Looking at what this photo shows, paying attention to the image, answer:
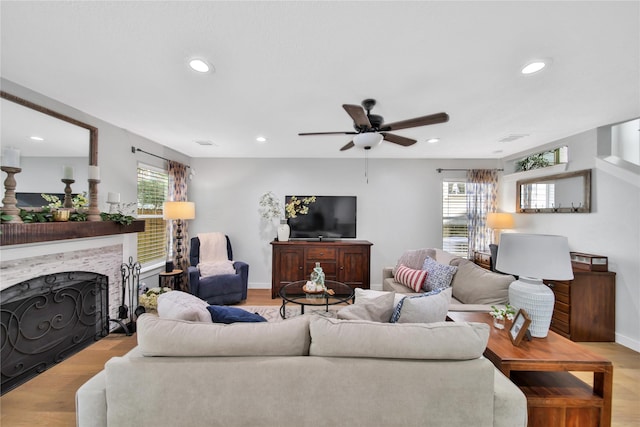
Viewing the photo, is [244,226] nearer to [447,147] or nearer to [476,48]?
[447,147]

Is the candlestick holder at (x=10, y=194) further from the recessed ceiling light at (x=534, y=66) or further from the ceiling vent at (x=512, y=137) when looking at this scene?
the ceiling vent at (x=512, y=137)

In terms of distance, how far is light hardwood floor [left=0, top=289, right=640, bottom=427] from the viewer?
1.75 metres

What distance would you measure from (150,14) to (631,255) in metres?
4.86

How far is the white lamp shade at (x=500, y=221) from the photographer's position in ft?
14.0

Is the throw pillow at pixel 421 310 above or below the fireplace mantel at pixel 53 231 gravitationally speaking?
below

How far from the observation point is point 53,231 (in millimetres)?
2199

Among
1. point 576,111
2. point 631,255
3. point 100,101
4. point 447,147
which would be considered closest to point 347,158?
point 447,147

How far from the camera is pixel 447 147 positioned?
3.99 meters

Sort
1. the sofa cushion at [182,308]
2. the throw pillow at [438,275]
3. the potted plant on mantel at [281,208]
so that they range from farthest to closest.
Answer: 1. the potted plant on mantel at [281,208]
2. the throw pillow at [438,275]
3. the sofa cushion at [182,308]

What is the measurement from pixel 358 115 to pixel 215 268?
323cm

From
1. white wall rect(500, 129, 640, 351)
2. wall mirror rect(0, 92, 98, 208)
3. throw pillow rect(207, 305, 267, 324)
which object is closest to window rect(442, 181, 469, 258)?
white wall rect(500, 129, 640, 351)

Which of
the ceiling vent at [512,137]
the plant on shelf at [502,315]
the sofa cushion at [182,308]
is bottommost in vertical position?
the plant on shelf at [502,315]

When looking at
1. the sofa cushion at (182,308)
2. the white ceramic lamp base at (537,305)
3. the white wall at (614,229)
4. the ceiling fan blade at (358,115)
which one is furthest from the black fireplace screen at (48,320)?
the white wall at (614,229)

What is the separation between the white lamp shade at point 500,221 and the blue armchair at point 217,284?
4.31 metres
